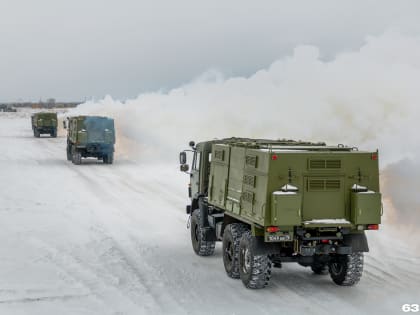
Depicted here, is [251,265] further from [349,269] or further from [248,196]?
[349,269]

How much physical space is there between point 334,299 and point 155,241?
20.0ft

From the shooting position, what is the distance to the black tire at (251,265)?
10.8m

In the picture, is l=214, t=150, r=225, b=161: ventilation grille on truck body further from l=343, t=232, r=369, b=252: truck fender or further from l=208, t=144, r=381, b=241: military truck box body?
l=343, t=232, r=369, b=252: truck fender

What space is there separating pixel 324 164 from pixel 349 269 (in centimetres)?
212

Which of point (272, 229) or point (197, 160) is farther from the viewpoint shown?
point (197, 160)

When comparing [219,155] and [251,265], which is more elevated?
[219,155]

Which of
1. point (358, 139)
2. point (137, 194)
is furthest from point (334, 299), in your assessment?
point (358, 139)

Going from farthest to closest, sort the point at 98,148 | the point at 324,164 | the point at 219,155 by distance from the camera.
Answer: the point at 98,148 < the point at 219,155 < the point at 324,164

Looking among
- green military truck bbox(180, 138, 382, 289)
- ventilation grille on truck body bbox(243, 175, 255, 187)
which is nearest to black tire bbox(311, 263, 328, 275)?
green military truck bbox(180, 138, 382, 289)

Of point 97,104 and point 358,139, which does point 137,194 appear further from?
point 97,104

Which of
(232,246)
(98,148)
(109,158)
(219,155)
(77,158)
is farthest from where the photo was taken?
(109,158)

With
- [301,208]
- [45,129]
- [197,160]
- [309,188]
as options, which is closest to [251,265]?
[301,208]

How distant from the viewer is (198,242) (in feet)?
45.9

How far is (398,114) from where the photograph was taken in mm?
35625
